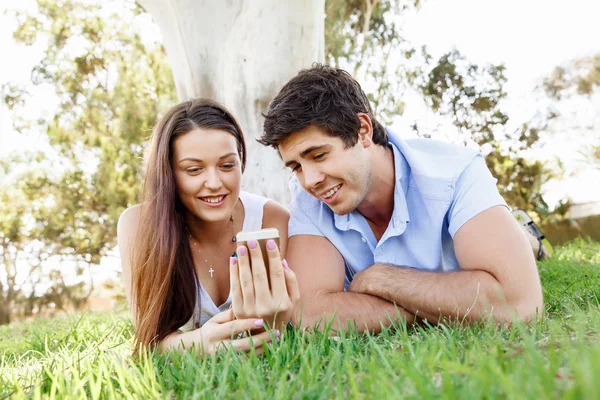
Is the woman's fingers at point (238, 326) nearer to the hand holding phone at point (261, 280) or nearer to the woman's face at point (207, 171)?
the hand holding phone at point (261, 280)

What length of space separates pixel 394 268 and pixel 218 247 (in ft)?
4.00

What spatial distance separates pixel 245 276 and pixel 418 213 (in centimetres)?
123

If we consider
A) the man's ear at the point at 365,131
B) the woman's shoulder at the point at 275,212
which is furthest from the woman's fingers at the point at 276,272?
the woman's shoulder at the point at 275,212

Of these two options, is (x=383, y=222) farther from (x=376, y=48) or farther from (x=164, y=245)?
(x=376, y=48)

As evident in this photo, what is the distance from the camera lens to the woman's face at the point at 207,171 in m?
3.27

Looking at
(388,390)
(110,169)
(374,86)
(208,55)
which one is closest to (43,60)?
(110,169)

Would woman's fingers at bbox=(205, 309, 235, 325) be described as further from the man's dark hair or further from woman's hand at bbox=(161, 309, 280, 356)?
the man's dark hair

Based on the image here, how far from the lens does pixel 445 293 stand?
9.04 ft

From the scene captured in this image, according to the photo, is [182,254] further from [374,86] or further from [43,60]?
[43,60]

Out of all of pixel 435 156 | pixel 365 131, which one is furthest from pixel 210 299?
pixel 435 156

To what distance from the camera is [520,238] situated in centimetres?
289

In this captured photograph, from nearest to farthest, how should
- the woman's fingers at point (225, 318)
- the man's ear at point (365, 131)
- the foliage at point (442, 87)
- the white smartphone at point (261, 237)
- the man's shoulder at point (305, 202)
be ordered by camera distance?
the white smartphone at point (261, 237)
the woman's fingers at point (225, 318)
the man's ear at point (365, 131)
the man's shoulder at point (305, 202)
the foliage at point (442, 87)

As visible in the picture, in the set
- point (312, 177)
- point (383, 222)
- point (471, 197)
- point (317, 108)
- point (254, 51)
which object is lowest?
point (383, 222)

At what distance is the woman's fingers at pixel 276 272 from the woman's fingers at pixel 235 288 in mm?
142
